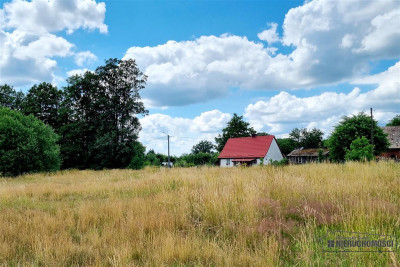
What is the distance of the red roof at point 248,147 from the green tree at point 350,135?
16022mm

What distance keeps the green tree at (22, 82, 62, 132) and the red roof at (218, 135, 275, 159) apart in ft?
106

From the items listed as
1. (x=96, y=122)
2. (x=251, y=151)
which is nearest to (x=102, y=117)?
(x=96, y=122)

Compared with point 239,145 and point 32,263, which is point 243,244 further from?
point 239,145

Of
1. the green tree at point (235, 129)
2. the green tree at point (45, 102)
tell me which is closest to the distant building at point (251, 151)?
the green tree at point (235, 129)

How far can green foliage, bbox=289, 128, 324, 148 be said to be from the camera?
92438 millimetres

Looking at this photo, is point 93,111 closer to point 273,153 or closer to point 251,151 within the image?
point 251,151

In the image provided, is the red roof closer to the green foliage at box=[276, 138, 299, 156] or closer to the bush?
the bush

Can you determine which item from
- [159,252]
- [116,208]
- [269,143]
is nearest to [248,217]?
[159,252]

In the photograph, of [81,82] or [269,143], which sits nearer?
[81,82]

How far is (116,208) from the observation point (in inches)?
250

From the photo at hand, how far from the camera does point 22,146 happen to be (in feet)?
83.6

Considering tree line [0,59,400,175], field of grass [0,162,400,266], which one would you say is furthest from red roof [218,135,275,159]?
field of grass [0,162,400,266]

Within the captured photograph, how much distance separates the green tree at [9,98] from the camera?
43062 mm

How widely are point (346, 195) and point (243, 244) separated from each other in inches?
143
